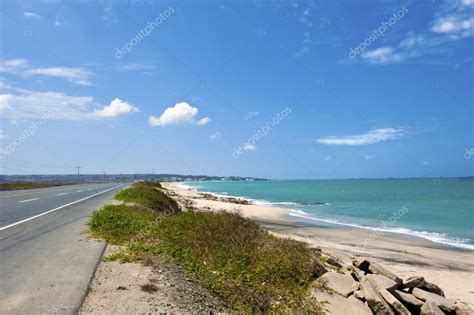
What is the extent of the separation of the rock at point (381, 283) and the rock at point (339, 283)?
0.50 m

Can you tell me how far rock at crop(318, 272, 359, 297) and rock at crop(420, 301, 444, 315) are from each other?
4.94 feet

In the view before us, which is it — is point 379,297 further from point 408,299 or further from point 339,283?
point 408,299

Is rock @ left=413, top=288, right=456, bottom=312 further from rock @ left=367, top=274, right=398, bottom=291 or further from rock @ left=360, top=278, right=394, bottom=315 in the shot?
rock @ left=360, top=278, right=394, bottom=315

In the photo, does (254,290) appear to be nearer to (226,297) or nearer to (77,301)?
(226,297)

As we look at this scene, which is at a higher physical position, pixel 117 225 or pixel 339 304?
pixel 117 225

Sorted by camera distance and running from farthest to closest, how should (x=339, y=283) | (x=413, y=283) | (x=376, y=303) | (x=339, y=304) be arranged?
1. (x=413, y=283)
2. (x=339, y=283)
3. (x=339, y=304)
4. (x=376, y=303)

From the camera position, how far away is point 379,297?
27.1ft

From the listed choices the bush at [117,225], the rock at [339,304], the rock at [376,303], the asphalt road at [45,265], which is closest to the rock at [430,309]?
the rock at [376,303]

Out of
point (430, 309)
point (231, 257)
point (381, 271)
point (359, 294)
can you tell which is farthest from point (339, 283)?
point (231, 257)

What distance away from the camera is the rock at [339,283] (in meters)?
8.82

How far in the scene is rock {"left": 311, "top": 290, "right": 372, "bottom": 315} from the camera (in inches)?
310

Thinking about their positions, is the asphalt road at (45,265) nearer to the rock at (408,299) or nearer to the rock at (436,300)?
the rock at (408,299)

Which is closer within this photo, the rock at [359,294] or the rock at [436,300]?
the rock at [359,294]

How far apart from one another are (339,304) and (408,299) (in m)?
2.09
